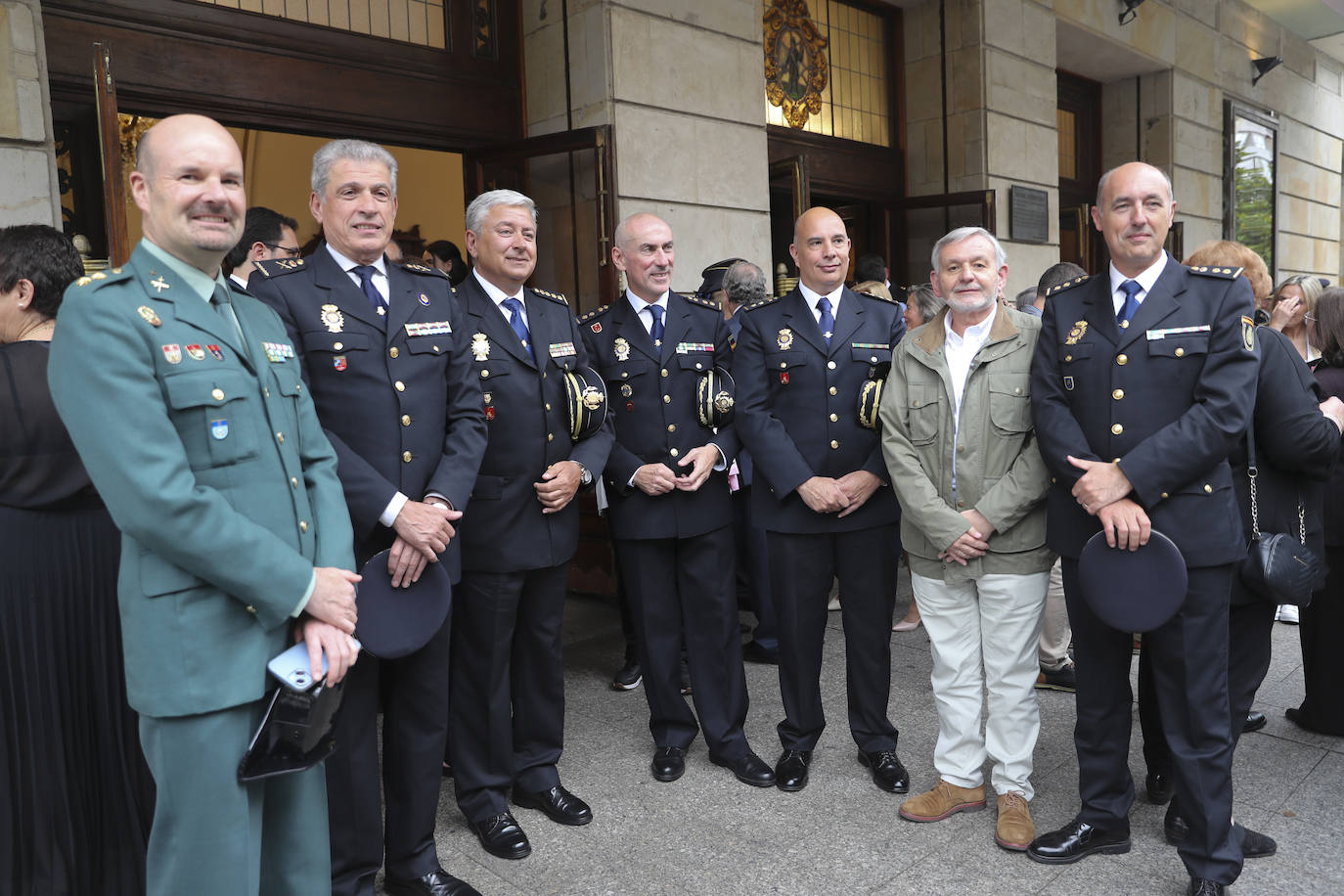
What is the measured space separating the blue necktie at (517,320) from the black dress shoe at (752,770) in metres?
1.59

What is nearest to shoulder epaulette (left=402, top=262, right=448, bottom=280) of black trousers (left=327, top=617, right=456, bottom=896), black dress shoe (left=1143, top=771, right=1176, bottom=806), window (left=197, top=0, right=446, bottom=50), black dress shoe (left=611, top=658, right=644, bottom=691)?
black trousers (left=327, top=617, right=456, bottom=896)

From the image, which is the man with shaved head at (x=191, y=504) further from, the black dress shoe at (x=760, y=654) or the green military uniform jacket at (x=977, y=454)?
the black dress shoe at (x=760, y=654)

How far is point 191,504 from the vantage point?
70.0 inches

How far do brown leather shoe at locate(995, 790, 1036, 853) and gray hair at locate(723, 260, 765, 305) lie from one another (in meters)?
2.64

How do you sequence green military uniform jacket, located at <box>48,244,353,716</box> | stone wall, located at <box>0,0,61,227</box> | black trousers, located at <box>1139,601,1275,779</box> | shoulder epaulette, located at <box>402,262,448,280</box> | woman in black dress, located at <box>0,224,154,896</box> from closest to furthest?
green military uniform jacket, located at <box>48,244,353,716</box>
woman in black dress, located at <box>0,224,154,896</box>
shoulder epaulette, located at <box>402,262,448,280</box>
black trousers, located at <box>1139,601,1275,779</box>
stone wall, located at <box>0,0,61,227</box>

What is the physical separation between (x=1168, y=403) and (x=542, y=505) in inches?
70.7

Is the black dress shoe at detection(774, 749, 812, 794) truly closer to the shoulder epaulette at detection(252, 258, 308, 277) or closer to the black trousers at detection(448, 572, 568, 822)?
the black trousers at detection(448, 572, 568, 822)

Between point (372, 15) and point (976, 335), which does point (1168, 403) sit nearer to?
point (976, 335)

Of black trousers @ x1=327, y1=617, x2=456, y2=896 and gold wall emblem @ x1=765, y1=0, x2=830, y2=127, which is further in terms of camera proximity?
gold wall emblem @ x1=765, y1=0, x2=830, y2=127

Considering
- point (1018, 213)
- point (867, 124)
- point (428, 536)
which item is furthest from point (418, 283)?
point (1018, 213)

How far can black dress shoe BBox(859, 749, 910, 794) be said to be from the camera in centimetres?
329

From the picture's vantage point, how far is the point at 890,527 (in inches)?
134

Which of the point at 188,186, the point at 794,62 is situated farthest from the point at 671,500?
the point at 794,62

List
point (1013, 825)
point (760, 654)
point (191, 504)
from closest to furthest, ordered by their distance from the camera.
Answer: point (191, 504) → point (1013, 825) → point (760, 654)
